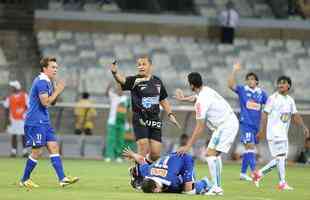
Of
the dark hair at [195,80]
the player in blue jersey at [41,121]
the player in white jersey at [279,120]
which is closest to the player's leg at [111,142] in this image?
the player in white jersey at [279,120]

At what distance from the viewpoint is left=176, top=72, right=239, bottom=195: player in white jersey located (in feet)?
55.5

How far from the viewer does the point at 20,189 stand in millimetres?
17234

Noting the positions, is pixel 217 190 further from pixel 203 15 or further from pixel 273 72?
pixel 203 15

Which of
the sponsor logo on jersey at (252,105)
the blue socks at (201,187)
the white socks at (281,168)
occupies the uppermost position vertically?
→ the sponsor logo on jersey at (252,105)

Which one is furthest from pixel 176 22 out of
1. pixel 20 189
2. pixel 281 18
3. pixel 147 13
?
pixel 20 189

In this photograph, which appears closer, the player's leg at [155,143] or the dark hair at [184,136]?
the player's leg at [155,143]

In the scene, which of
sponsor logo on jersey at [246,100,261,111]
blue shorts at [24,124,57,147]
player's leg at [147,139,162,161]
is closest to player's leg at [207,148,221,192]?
player's leg at [147,139,162,161]

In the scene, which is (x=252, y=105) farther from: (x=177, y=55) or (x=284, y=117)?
(x=177, y=55)

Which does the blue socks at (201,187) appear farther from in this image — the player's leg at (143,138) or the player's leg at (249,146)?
the player's leg at (249,146)

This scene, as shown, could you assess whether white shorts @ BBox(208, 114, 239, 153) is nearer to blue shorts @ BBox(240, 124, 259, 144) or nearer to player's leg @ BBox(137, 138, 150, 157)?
player's leg @ BBox(137, 138, 150, 157)

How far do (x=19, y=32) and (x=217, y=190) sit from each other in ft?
76.3

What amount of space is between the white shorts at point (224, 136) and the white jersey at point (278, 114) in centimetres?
222

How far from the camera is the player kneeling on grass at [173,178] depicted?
16.8m

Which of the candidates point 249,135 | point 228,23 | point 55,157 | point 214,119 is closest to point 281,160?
point 214,119
